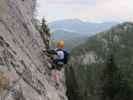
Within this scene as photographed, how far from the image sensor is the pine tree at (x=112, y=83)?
237ft

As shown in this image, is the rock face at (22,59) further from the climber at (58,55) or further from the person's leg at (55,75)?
the climber at (58,55)

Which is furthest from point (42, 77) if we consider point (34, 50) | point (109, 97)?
point (109, 97)

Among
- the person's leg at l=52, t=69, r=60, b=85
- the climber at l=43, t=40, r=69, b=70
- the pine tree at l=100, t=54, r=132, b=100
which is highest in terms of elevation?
the climber at l=43, t=40, r=69, b=70

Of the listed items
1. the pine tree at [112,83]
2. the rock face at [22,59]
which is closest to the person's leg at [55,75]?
the rock face at [22,59]

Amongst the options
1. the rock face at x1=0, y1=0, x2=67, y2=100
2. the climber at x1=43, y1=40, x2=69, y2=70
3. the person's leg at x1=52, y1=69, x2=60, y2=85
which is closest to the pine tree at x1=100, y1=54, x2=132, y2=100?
the person's leg at x1=52, y1=69, x2=60, y2=85

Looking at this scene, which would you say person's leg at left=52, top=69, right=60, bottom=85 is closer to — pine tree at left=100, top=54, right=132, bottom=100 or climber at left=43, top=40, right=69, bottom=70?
climber at left=43, top=40, right=69, bottom=70

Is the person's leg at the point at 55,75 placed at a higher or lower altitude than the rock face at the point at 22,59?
lower

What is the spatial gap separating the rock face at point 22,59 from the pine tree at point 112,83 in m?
53.3

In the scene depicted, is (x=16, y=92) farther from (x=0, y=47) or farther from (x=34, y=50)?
(x=34, y=50)

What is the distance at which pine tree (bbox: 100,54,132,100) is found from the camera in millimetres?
72188

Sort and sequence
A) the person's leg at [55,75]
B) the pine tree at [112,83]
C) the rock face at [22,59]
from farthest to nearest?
the pine tree at [112,83] < the person's leg at [55,75] < the rock face at [22,59]

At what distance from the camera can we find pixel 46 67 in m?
18.7

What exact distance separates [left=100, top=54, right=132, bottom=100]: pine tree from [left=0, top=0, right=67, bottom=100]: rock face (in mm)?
53267

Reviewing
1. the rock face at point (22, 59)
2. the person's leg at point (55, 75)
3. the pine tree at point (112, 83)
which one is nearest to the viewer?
the rock face at point (22, 59)
